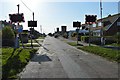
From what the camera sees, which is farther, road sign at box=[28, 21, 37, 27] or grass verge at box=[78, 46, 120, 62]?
road sign at box=[28, 21, 37, 27]

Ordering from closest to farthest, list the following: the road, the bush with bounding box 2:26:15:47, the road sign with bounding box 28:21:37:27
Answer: the road < the road sign with bounding box 28:21:37:27 < the bush with bounding box 2:26:15:47

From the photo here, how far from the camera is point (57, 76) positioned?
11945 millimetres

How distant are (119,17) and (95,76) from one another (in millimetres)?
63554

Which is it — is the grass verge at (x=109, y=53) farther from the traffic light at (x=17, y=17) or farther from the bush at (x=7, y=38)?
the bush at (x=7, y=38)

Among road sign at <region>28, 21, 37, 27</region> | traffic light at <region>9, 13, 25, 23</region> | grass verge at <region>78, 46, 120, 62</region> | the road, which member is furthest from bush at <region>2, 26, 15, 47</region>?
the road

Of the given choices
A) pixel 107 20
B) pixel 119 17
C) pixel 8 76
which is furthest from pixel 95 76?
pixel 107 20

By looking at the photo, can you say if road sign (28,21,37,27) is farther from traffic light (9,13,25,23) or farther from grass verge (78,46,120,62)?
grass verge (78,46,120,62)

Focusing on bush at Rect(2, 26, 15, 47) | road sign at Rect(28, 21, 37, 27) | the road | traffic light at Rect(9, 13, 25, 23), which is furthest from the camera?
bush at Rect(2, 26, 15, 47)

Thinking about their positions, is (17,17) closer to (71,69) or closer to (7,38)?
(7,38)

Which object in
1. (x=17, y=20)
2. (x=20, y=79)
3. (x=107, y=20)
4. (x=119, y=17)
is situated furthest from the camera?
(x=107, y=20)

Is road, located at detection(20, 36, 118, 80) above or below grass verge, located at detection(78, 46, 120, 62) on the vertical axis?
below

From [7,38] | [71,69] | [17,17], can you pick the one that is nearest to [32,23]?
[17,17]

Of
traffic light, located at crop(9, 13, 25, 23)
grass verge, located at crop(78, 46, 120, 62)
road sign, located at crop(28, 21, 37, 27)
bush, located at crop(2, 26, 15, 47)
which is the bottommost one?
grass verge, located at crop(78, 46, 120, 62)

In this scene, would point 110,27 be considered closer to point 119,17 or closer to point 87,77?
point 119,17
